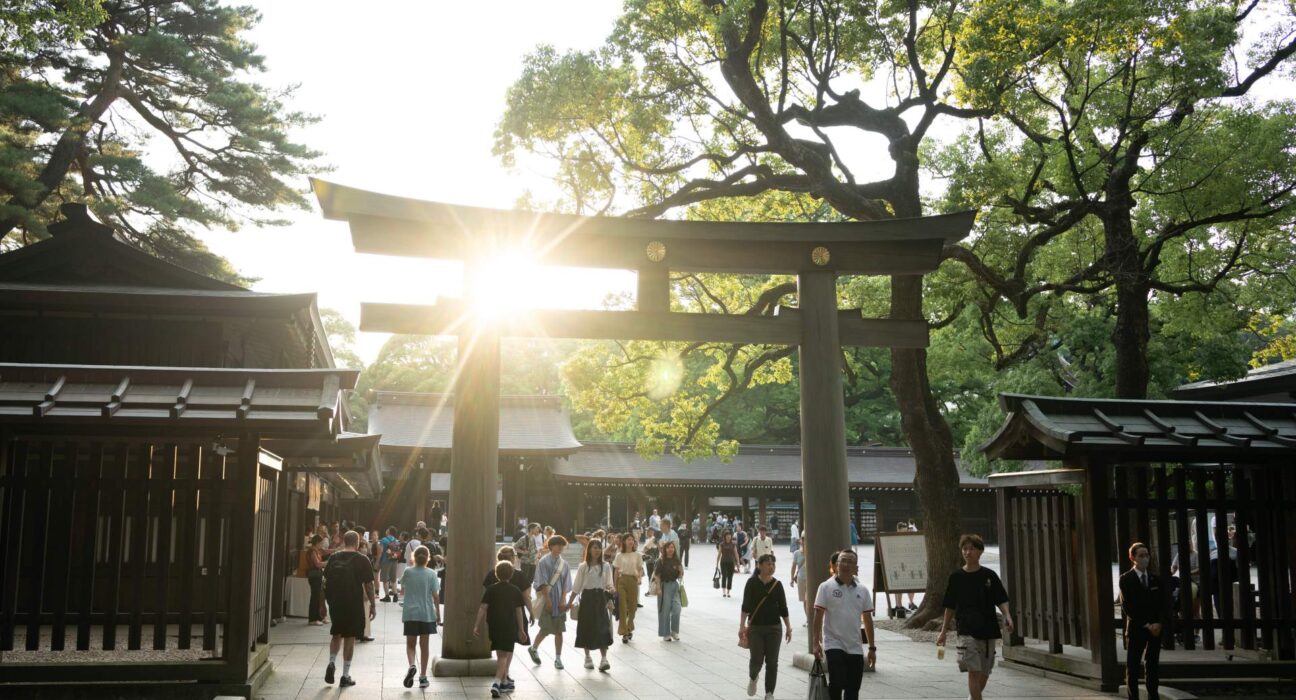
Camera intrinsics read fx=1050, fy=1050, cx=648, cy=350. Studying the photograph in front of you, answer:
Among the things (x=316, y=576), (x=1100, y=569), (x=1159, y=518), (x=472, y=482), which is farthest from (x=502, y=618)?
(x=1159, y=518)

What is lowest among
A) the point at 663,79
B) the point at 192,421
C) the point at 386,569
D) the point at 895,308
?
the point at 386,569

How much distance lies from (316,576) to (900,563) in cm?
994

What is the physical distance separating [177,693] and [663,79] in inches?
513

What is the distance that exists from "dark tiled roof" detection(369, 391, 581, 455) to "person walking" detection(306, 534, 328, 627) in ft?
66.8

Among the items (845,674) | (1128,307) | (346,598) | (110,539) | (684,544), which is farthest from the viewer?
(684,544)

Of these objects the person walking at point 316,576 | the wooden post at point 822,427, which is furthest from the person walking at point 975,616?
the person walking at point 316,576

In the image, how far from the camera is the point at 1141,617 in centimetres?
1028

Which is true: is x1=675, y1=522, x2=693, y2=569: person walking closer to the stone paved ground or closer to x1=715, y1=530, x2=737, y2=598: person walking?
x1=715, y1=530, x2=737, y2=598: person walking

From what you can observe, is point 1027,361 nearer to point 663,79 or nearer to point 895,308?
point 895,308

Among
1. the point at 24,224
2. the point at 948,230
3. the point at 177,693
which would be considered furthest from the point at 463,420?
the point at 24,224

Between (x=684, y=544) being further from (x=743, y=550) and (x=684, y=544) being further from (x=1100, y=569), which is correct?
(x=1100, y=569)

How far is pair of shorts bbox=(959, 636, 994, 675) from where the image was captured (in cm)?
945

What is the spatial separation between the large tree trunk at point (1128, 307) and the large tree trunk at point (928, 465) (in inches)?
118

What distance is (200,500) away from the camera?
34.0 feet
